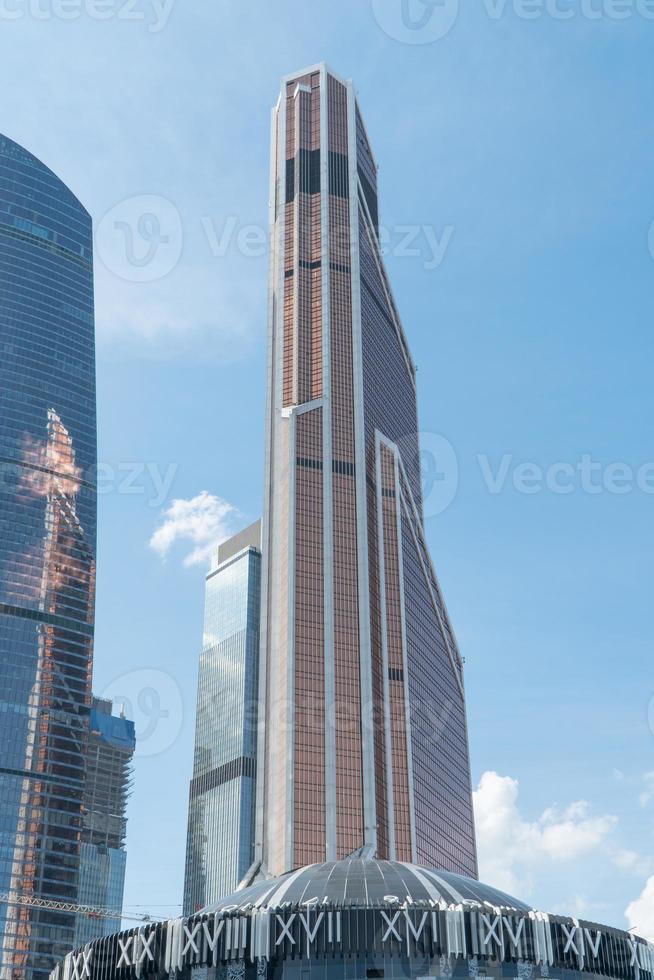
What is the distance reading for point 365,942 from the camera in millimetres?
93062

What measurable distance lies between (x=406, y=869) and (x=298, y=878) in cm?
1116

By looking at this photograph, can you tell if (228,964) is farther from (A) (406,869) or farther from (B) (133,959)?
(A) (406,869)

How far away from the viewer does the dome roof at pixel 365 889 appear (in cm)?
10162

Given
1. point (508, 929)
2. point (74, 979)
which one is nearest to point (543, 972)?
point (508, 929)

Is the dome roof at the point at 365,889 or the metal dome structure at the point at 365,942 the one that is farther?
the dome roof at the point at 365,889

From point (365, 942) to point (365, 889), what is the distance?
9680 mm

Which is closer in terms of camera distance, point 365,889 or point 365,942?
point 365,942

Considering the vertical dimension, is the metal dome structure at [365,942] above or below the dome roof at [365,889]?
below

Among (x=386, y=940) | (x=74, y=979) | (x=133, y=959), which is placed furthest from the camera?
(x=74, y=979)

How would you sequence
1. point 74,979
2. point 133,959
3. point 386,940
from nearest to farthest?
1. point 386,940
2. point 133,959
3. point 74,979

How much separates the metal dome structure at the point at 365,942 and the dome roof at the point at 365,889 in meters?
0.21

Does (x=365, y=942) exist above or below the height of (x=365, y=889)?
below

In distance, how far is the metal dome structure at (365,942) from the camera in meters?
92.9

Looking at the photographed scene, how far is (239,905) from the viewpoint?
106312mm
